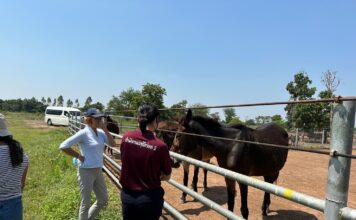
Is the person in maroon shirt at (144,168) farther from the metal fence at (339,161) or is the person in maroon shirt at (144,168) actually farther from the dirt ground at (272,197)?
the dirt ground at (272,197)

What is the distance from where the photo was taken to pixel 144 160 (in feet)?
10.0

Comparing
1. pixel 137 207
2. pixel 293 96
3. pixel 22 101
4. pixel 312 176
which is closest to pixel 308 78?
pixel 293 96

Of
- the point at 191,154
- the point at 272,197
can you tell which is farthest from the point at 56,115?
the point at 272,197

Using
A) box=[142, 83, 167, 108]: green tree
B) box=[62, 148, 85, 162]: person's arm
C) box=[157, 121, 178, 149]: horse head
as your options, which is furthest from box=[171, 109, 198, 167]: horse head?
box=[142, 83, 167, 108]: green tree

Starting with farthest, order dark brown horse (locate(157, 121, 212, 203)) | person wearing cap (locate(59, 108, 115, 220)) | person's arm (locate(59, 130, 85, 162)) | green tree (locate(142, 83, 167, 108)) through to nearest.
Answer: green tree (locate(142, 83, 167, 108)), dark brown horse (locate(157, 121, 212, 203)), person wearing cap (locate(59, 108, 115, 220)), person's arm (locate(59, 130, 85, 162))

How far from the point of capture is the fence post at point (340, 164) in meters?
1.77

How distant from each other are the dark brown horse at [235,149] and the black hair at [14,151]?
2.80 metres

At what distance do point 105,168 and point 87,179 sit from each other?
13.0 ft

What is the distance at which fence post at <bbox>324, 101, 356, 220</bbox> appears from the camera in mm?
1768

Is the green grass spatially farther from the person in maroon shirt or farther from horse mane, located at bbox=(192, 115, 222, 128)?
the person in maroon shirt

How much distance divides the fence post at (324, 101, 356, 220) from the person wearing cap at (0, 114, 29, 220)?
268 centimetres

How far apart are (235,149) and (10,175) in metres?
3.09

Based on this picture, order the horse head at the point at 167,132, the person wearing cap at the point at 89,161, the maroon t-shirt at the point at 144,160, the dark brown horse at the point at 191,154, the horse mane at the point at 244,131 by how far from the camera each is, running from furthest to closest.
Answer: the horse head at the point at 167,132
the dark brown horse at the point at 191,154
the horse mane at the point at 244,131
the person wearing cap at the point at 89,161
the maroon t-shirt at the point at 144,160

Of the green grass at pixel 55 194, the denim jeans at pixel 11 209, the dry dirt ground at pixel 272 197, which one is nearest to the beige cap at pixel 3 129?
the denim jeans at pixel 11 209
